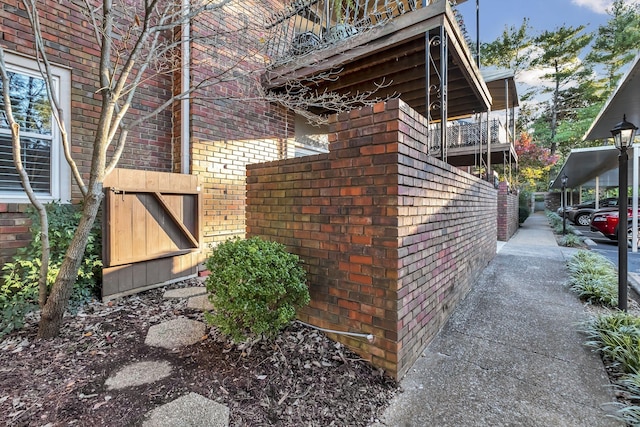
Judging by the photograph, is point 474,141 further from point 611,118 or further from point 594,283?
point 594,283

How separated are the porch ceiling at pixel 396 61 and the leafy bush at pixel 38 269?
339 centimetres

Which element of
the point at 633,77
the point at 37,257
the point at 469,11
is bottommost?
the point at 37,257

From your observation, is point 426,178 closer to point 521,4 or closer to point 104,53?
point 104,53

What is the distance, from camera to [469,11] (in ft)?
28.5

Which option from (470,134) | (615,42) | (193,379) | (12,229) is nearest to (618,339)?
(193,379)

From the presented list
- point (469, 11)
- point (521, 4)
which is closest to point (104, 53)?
point (469, 11)

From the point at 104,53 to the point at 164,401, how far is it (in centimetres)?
269

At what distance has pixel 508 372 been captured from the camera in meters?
2.22

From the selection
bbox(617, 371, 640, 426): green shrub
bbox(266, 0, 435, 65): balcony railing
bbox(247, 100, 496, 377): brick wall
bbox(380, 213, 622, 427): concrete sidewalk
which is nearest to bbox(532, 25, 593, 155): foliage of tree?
bbox(266, 0, 435, 65): balcony railing

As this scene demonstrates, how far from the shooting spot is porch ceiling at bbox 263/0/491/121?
380cm

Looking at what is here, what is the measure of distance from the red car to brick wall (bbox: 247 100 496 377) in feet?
31.3

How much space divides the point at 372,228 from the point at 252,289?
0.96 metres

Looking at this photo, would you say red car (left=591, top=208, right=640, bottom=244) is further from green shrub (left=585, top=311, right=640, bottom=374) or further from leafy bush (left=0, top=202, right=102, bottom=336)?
leafy bush (left=0, top=202, right=102, bottom=336)

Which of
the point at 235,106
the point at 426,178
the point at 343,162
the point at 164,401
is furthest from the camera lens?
the point at 235,106
